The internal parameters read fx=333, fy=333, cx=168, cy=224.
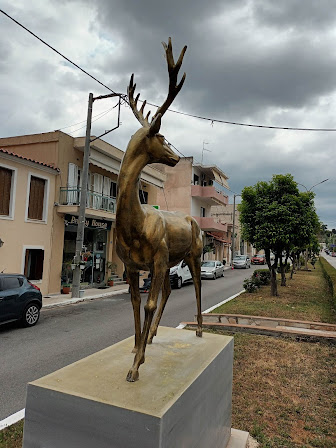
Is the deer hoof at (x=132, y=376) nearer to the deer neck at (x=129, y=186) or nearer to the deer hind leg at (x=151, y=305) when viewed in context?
the deer hind leg at (x=151, y=305)

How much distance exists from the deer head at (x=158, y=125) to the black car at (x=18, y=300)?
7124mm

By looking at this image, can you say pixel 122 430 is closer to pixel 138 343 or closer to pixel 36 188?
pixel 138 343

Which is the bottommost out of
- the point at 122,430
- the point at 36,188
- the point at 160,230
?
the point at 122,430

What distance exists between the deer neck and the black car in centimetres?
684

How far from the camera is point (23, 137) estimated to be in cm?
1598

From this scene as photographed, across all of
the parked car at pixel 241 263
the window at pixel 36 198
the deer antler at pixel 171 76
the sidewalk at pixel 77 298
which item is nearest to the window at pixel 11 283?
the sidewalk at pixel 77 298

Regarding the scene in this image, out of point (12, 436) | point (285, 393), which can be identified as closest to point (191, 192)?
point (285, 393)

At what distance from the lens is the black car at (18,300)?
28.1 feet

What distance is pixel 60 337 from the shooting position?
838cm

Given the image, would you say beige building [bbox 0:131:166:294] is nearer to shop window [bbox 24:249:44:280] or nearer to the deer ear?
shop window [bbox 24:249:44:280]

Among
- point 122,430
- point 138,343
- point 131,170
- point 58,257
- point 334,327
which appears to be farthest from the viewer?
point 58,257

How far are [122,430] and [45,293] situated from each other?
13.5 metres

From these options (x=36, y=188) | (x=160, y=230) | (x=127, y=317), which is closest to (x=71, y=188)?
(x=36, y=188)

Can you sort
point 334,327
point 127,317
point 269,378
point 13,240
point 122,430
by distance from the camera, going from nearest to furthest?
point 122,430, point 269,378, point 334,327, point 127,317, point 13,240
